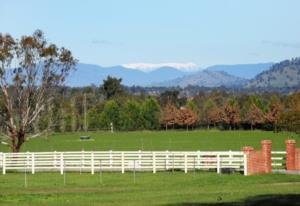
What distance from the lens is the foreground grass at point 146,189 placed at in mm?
21203

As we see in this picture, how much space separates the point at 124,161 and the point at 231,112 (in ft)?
403

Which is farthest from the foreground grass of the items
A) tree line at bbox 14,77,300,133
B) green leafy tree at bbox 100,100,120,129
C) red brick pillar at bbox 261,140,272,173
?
green leafy tree at bbox 100,100,120,129

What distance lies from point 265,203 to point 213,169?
22.8 metres

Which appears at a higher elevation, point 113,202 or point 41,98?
point 41,98

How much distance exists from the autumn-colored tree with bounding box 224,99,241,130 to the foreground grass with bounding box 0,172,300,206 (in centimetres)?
12318

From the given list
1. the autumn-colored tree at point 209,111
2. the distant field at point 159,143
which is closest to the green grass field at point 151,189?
the distant field at point 159,143

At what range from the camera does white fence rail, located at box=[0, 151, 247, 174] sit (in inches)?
1539

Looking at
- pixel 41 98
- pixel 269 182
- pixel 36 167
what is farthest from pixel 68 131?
pixel 269 182

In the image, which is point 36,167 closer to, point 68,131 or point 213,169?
point 213,169

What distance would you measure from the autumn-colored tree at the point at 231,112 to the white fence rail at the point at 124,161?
392 ft

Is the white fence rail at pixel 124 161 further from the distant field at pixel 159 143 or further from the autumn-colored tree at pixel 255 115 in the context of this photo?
the autumn-colored tree at pixel 255 115

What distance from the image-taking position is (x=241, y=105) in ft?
547

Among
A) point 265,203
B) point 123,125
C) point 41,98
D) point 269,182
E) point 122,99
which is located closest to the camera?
point 265,203

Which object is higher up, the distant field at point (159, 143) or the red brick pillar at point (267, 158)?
the red brick pillar at point (267, 158)
